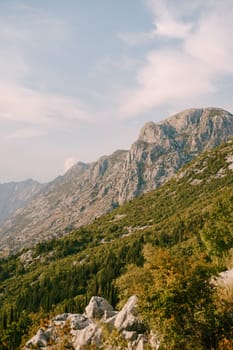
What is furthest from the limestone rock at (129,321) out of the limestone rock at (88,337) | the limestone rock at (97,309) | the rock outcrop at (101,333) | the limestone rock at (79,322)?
the limestone rock at (97,309)

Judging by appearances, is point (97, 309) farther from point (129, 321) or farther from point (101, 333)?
point (129, 321)

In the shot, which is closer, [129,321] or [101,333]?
[101,333]

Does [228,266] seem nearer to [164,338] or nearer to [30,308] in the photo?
[164,338]

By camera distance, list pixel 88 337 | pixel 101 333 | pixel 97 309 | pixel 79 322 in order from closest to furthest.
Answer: pixel 101 333 < pixel 88 337 < pixel 79 322 < pixel 97 309

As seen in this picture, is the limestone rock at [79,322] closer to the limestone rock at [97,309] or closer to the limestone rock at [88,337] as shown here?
the limestone rock at [88,337]

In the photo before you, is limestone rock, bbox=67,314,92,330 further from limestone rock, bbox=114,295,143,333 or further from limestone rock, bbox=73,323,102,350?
limestone rock, bbox=114,295,143,333

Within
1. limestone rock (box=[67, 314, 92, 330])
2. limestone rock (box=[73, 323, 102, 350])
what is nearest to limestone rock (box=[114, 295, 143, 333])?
limestone rock (box=[73, 323, 102, 350])

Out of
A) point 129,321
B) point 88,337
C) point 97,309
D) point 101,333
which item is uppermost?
point 129,321

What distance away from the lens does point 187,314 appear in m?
13.4

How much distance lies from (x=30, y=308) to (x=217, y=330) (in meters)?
151

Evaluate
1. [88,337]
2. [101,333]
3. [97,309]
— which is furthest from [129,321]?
[97,309]

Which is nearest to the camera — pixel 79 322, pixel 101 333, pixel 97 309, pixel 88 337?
pixel 101 333

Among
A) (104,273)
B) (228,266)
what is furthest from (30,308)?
(228,266)

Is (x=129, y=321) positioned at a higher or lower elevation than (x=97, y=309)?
higher
